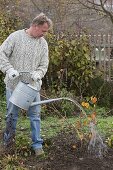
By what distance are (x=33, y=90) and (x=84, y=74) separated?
13.0 ft

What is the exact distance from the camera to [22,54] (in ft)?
15.4

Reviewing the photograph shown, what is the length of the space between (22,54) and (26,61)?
0.10 meters

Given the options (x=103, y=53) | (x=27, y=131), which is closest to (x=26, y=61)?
(x=27, y=131)

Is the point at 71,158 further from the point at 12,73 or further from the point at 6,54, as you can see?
the point at 6,54

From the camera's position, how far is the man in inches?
182

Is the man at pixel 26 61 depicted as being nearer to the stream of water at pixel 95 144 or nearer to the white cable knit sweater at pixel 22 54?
the white cable knit sweater at pixel 22 54

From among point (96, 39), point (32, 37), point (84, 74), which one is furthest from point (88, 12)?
point (32, 37)

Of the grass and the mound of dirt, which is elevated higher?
the grass

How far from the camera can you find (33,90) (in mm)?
4547

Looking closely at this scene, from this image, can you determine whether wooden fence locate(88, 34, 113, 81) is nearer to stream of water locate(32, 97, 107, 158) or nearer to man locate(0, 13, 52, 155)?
stream of water locate(32, 97, 107, 158)

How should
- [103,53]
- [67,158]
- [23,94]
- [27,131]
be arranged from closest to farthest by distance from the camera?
[23,94] < [67,158] < [27,131] < [103,53]

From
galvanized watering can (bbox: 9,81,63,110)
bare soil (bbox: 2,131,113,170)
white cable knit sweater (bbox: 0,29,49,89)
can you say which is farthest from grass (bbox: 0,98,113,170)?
white cable knit sweater (bbox: 0,29,49,89)

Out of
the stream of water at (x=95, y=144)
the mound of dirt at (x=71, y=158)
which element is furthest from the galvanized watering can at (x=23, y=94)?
the mound of dirt at (x=71, y=158)

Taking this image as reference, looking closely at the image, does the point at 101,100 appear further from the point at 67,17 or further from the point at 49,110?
the point at 67,17
